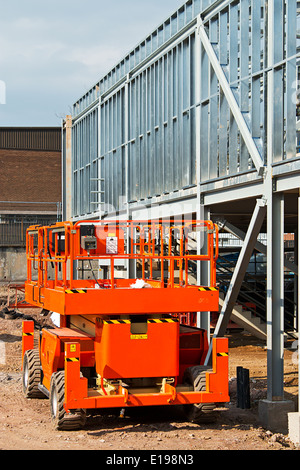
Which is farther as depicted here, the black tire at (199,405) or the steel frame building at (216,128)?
the steel frame building at (216,128)

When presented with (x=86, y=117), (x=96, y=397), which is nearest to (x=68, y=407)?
(x=96, y=397)

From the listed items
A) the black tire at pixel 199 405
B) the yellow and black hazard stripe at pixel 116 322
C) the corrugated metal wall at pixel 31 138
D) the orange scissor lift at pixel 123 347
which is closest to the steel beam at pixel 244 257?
the black tire at pixel 199 405

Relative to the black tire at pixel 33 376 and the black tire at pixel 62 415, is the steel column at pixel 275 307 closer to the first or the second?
the black tire at pixel 62 415

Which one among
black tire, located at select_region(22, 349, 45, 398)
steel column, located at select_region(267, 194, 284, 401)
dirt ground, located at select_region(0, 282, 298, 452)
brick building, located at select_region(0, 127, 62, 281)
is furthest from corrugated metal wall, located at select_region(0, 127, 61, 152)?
→ steel column, located at select_region(267, 194, 284, 401)

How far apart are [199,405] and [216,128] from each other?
6.00 metres

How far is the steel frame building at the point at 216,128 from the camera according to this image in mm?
10844

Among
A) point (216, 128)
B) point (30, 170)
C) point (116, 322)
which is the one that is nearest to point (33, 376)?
point (116, 322)

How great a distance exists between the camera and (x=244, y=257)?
40.5ft

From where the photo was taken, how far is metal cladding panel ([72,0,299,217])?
36.2 feet

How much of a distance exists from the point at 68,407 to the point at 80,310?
1.34 metres

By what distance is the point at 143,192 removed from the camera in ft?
59.4

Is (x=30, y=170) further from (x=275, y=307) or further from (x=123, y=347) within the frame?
(x=123, y=347)

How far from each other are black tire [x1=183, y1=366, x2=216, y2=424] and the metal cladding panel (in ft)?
12.1

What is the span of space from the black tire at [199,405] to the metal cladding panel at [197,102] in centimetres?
369
